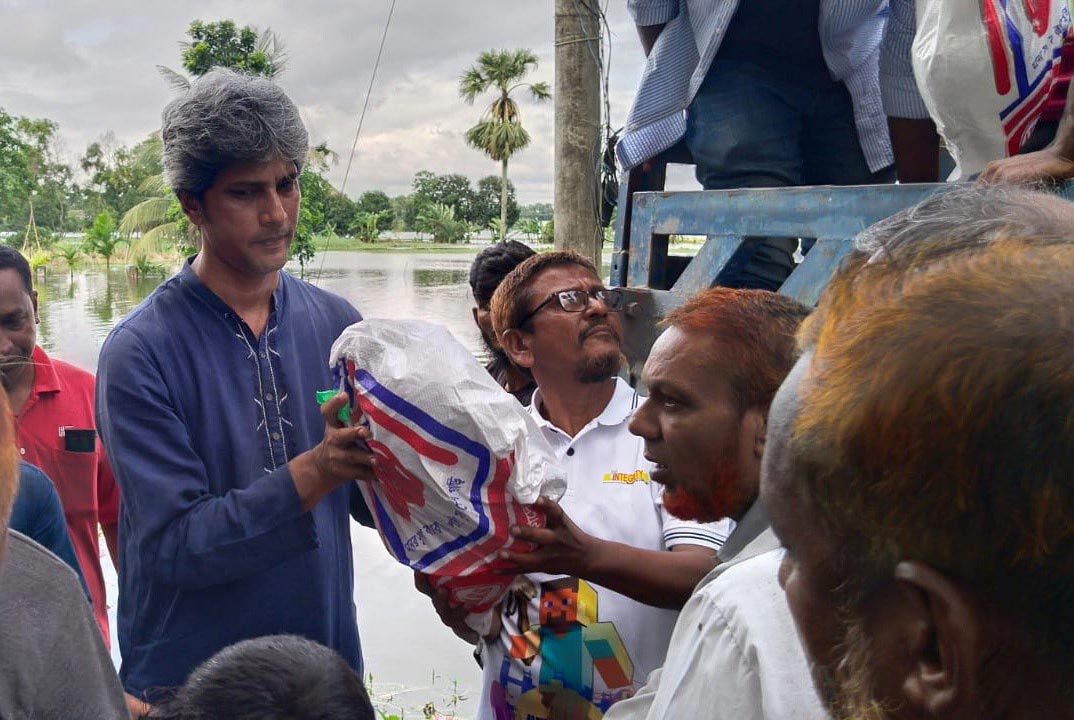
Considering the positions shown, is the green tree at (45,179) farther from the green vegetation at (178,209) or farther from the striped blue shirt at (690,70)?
the striped blue shirt at (690,70)

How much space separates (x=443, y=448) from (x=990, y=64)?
4.48 feet

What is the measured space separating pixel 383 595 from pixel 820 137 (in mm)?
3919

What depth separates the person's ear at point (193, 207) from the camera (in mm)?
2027

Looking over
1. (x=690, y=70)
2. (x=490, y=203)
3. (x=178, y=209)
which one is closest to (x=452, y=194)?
(x=490, y=203)

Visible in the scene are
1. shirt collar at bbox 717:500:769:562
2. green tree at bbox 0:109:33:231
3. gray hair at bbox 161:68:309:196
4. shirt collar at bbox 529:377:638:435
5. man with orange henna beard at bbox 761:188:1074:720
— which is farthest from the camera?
green tree at bbox 0:109:33:231

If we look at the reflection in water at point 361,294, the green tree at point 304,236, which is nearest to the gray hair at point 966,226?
the reflection in water at point 361,294

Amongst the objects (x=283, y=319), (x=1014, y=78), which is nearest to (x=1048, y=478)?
(x=1014, y=78)

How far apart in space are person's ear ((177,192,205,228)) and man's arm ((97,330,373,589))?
33 cm

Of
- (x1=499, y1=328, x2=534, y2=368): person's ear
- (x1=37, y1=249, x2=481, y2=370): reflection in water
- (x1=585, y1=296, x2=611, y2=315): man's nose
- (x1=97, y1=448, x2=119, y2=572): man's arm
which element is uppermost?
(x1=585, y1=296, x2=611, y2=315): man's nose

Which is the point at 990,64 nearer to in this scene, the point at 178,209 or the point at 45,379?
the point at 45,379

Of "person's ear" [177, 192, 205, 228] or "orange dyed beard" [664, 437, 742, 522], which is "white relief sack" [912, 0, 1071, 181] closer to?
"orange dyed beard" [664, 437, 742, 522]

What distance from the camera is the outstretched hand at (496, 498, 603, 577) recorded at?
62.8 inches

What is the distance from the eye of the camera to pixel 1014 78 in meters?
1.85

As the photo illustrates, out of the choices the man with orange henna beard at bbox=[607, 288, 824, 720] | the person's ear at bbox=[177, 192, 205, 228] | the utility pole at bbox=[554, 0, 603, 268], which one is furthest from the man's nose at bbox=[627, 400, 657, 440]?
the utility pole at bbox=[554, 0, 603, 268]
